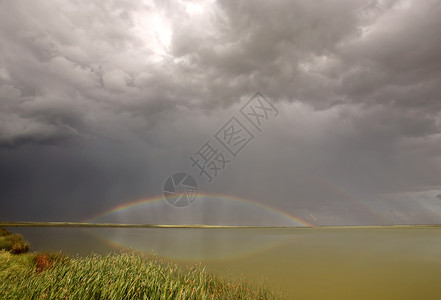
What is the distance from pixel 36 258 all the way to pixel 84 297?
1539 centimetres

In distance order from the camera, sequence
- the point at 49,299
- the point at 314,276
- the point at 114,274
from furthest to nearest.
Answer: the point at 314,276 < the point at 114,274 < the point at 49,299

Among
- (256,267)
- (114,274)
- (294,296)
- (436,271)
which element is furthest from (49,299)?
(436,271)

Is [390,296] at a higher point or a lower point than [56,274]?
lower

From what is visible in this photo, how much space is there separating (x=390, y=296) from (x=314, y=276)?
6.47 metres

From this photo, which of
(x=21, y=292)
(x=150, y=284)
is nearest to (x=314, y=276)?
(x=150, y=284)

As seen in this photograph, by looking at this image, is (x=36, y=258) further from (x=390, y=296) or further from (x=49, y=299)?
(x=390, y=296)

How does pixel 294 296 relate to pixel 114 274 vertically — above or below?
below

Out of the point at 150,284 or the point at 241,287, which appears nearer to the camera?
the point at 150,284

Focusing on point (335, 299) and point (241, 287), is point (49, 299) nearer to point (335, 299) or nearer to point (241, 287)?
point (241, 287)

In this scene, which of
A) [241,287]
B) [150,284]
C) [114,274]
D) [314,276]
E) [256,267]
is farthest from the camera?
[256,267]

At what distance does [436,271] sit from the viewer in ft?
83.6

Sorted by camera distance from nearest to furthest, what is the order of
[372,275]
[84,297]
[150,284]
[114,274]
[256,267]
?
[84,297] < [150,284] < [114,274] < [372,275] < [256,267]

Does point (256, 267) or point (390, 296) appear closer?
point (390, 296)

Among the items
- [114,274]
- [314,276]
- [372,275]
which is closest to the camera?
[114,274]
